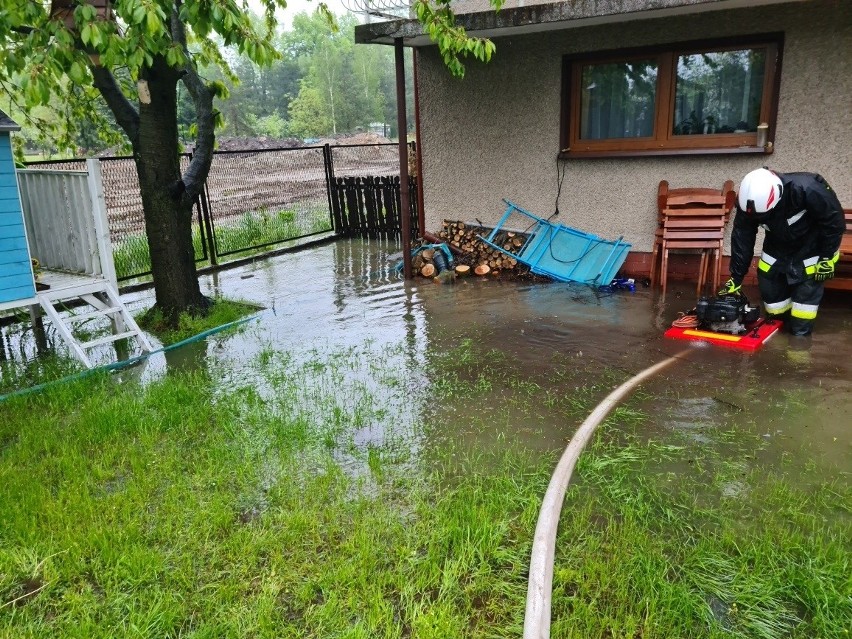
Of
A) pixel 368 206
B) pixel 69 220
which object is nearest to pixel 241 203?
pixel 368 206

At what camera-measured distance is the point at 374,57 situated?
219 feet

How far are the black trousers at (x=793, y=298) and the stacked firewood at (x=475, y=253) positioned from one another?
134 inches

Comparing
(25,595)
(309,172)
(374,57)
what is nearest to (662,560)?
Result: (25,595)

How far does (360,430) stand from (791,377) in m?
3.37

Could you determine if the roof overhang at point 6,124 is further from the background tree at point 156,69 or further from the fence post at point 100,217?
the fence post at point 100,217

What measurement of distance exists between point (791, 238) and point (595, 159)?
3.07m

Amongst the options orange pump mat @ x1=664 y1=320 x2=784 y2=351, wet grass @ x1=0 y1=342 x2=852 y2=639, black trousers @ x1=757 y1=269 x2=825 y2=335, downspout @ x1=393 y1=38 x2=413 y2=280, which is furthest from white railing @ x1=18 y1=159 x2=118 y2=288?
black trousers @ x1=757 y1=269 x2=825 y2=335

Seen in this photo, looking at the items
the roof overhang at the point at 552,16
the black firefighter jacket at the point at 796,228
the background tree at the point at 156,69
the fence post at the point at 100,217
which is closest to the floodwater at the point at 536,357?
the black firefighter jacket at the point at 796,228

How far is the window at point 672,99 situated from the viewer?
7414mm

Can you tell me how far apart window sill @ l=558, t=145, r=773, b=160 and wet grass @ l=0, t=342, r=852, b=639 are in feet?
14.2

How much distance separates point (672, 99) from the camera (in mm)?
7863

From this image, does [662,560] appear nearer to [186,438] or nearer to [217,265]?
[186,438]

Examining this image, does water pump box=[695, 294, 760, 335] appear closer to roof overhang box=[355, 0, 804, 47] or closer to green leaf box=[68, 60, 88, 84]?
roof overhang box=[355, 0, 804, 47]

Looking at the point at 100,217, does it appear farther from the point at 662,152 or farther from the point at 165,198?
the point at 662,152
